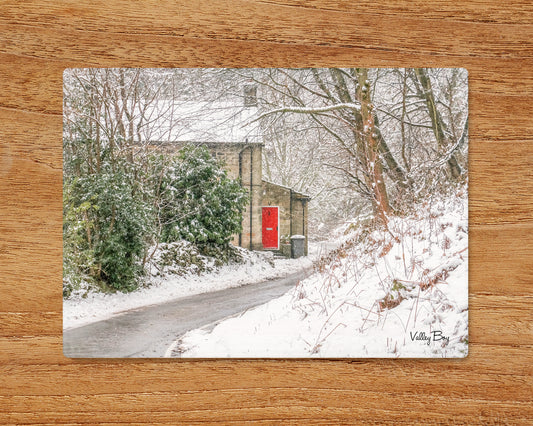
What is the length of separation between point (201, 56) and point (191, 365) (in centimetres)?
150

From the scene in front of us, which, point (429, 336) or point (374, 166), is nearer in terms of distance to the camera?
point (429, 336)

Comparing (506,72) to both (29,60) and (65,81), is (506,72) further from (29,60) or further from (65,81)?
(29,60)

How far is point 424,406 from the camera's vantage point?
2076mm

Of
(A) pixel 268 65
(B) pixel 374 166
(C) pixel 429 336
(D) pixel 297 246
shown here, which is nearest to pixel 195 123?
(A) pixel 268 65

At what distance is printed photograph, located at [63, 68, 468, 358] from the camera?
2.09m

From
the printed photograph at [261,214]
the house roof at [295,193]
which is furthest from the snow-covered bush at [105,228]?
the house roof at [295,193]

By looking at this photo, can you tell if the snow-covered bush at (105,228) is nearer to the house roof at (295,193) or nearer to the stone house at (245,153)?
the stone house at (245,153)

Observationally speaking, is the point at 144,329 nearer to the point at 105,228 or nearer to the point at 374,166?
the point at 105,228

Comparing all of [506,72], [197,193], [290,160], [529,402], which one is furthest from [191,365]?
[506,72]

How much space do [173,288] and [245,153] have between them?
0.75m

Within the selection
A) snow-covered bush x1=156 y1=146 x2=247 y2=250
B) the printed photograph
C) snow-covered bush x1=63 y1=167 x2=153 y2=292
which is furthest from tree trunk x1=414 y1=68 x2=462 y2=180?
snow-covered bush x1=63 y1=167 x2=153 y2=292

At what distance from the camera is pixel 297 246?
2197 mm

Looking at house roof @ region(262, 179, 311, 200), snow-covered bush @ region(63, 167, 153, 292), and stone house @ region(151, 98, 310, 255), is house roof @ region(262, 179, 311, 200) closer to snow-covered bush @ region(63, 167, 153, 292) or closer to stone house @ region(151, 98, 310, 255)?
stone house @ region(151, 98, 310, 255)

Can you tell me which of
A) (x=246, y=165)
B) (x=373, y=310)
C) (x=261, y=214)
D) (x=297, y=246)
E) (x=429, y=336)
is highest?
(x=246, y=165)
